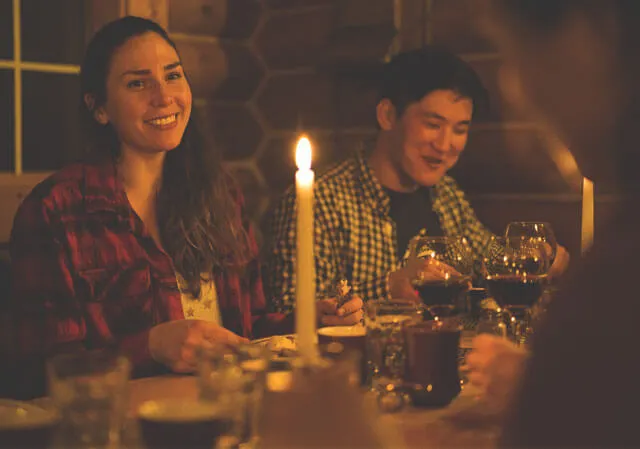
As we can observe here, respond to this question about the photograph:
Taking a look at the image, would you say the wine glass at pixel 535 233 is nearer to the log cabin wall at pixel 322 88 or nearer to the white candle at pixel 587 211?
the white candle at pixel 587 211

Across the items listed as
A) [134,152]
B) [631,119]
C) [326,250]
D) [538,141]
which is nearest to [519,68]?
[631,119]

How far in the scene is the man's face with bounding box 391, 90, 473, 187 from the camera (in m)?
2.82

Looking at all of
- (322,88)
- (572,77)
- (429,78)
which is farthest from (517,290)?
(322,88)

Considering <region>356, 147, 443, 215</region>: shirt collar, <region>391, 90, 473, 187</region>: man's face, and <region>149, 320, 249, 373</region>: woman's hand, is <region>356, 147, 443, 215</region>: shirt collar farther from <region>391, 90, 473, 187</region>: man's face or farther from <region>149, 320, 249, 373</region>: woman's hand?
<region>149, 320, 249, 373</region>: woman's hand

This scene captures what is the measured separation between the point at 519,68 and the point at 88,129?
61.3 inches

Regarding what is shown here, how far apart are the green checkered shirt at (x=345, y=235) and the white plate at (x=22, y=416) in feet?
4.78

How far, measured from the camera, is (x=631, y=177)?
83 centimetres

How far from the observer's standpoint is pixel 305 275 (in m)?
0.99

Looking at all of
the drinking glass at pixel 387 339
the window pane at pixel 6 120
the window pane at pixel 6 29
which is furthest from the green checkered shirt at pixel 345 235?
the drinking glass at pixel 387 339

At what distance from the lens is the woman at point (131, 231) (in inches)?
76.2

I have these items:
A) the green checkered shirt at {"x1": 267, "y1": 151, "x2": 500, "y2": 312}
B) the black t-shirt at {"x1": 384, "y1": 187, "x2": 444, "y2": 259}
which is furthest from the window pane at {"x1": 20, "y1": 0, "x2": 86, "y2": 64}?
the black t-shirt at {"x1": 384, "y1": 187, "x2": 444, "y2": 259}

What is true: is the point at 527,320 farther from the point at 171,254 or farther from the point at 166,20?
the point at 166,20

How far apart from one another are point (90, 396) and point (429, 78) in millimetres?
2120

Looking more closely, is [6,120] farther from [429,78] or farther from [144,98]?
[429,78]
